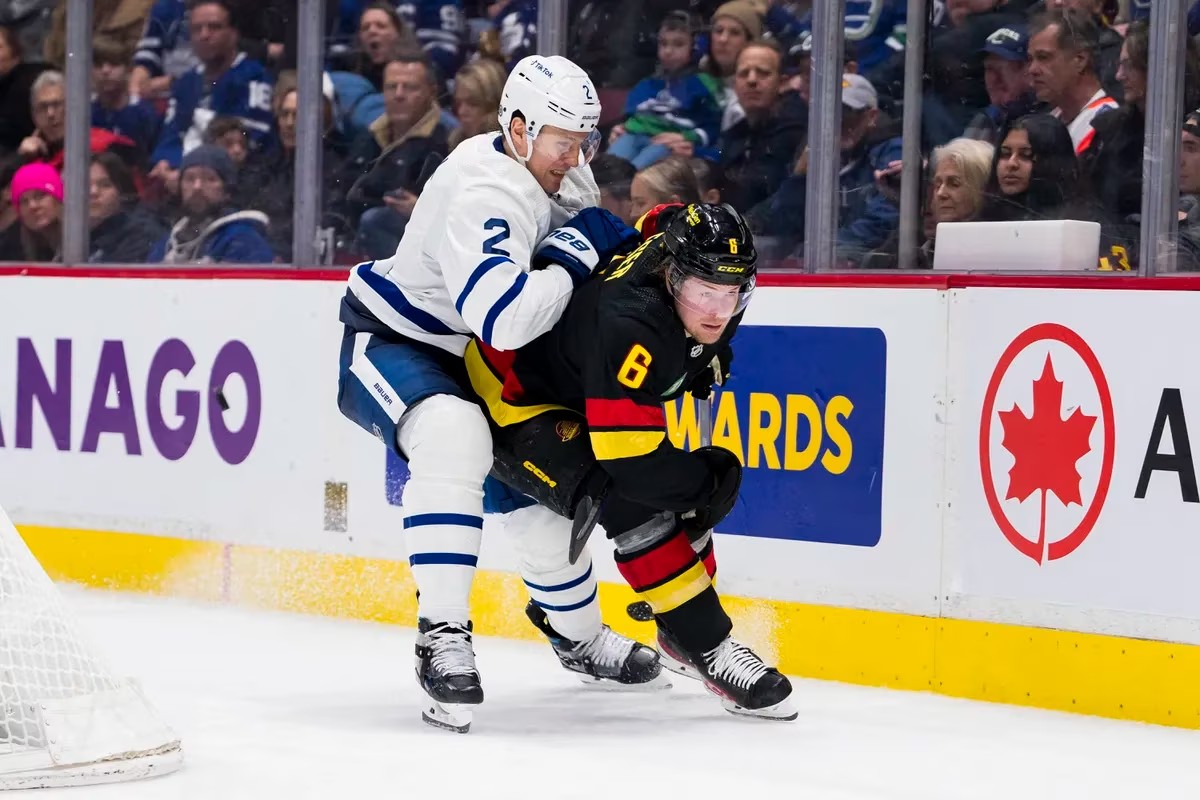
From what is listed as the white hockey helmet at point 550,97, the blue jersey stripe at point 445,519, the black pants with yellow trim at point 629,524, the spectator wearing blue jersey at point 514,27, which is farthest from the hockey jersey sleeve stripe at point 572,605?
the spectator wearing blue jersey at point 514,27

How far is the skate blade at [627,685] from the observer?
3719mm

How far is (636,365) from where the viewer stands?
10.4 feet

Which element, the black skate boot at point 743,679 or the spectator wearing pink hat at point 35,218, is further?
the spectator wearing pink hat at point 35,218

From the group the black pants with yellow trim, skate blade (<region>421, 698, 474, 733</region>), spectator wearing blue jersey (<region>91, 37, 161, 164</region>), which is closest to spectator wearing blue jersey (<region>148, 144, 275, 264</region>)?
spectator wearing blue jersey (<region>91, 37, 161, 164</region>)

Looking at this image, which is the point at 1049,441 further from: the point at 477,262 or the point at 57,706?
the point at 57,706

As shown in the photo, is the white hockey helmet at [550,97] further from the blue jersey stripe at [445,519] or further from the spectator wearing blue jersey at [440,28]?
the spectator wearing blue jersey at [440,28]

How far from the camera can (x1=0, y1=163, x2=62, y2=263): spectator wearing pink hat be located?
18.3ft

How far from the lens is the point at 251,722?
132 inches

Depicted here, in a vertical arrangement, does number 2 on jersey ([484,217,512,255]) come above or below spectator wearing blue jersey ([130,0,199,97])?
below

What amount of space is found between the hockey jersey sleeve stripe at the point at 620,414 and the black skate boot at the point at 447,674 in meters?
0.48

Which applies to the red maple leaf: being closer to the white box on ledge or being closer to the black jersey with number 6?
the white box on ledge

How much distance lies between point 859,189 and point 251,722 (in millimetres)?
1824

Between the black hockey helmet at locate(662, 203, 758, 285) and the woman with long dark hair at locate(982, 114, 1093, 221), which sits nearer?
the black hockey helmet at locate(662, 203, 758, 285)

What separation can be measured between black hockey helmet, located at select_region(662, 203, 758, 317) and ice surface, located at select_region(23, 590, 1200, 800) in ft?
2.56
